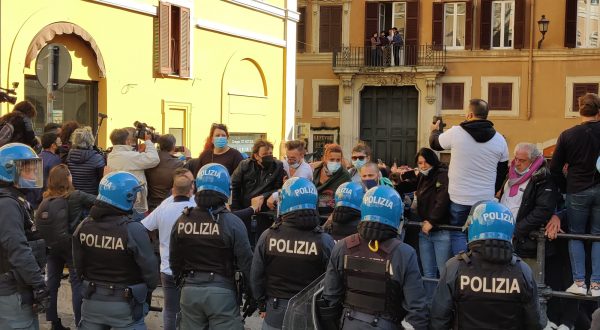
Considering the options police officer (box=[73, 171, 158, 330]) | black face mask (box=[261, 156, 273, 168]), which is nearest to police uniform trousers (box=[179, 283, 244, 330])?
police officer (box=[73, 171, 158, 330])

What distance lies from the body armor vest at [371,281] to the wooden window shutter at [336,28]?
2930cm

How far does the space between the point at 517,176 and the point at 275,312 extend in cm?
271

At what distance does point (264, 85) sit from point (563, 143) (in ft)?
46.7

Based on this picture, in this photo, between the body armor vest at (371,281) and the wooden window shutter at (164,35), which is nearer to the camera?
the body armor vest at (371,281)

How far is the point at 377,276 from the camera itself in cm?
488

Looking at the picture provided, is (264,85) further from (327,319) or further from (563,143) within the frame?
(327,319)

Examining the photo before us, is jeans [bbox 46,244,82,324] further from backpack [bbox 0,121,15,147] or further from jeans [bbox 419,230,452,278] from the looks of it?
jeans [bbox 419,230,452,278]

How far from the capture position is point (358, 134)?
3328cm

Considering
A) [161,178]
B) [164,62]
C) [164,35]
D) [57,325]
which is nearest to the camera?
[57,325]

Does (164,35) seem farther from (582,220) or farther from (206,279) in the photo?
(582,220)

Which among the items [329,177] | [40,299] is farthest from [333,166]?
[40,299]

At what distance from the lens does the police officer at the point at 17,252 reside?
18.7 feet

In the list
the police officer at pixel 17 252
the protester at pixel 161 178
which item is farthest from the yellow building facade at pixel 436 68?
the police officer at pixel 17 252

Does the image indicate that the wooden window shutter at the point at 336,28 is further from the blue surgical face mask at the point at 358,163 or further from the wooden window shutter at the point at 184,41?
the blue surgical face mask at the point at 358,163
